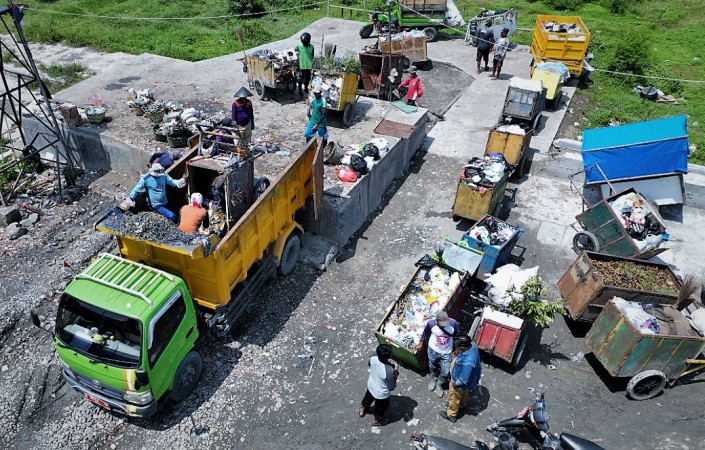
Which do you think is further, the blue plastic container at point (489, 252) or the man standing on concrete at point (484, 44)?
the man standing on concrete at point (484, 44)

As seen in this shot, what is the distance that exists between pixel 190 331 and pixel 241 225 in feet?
5.30

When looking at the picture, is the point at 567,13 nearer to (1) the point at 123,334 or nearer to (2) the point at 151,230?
(2) the point at 151,230

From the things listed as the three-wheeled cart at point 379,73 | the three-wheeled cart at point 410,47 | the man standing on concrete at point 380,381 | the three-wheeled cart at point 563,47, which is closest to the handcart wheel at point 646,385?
the man standing on concrete at point 380,381

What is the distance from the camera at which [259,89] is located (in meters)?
13.5

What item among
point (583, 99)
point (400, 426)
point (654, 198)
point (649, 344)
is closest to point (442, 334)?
point (400, 426)

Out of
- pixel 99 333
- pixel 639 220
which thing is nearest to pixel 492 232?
pixel 639 220

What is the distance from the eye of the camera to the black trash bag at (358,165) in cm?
1025

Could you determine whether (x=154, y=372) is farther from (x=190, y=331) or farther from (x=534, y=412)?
(x=534, y=412)

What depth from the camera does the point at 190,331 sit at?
6863mm

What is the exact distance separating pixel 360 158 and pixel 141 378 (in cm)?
604

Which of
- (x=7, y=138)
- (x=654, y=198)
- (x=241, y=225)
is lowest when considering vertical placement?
(x=7, y=138)

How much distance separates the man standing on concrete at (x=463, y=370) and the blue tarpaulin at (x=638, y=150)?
255 inches

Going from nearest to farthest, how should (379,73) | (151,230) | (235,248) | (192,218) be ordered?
(151,230)
(235,248)
(192,218)
(379,73)

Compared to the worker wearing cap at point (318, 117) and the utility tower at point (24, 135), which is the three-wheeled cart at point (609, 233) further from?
the utility tower at point (24, 135)
